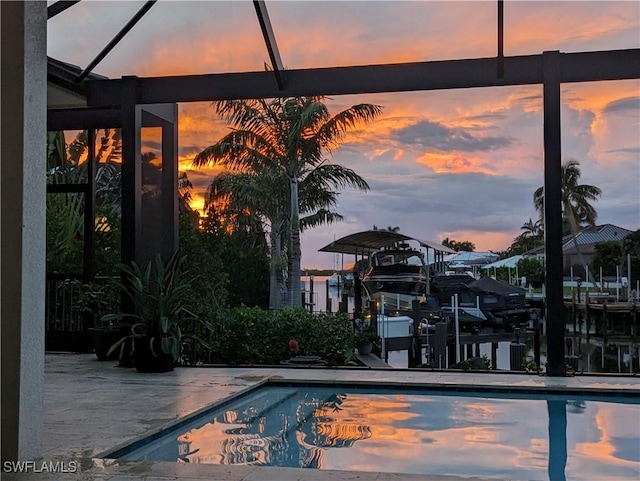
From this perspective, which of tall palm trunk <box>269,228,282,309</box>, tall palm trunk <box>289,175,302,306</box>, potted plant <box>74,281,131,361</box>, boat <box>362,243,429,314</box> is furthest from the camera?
tall palm trunk <box>269,228,282,309</box>

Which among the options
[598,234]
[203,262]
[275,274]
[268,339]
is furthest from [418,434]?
[598,234]

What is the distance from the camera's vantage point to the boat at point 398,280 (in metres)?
18.5

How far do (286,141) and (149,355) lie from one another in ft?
37.9

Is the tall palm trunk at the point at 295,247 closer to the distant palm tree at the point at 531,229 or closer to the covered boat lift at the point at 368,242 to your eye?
the covered boat lift at the point at 368,242

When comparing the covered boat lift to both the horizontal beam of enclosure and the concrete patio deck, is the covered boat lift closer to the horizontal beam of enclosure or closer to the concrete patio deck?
the concrete patio deck

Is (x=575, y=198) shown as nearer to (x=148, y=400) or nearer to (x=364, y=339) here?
(x=364, y=339)

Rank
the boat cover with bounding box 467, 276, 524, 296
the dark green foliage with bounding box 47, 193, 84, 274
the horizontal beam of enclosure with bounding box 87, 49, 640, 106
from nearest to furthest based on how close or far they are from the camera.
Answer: the horizontal beam of enclosure with bounding box 87, 49, 640, 106
the dark green foliage with bounding box 47, 193, 84, 274
the boat cover with bounding box 467, 276, 524, 296

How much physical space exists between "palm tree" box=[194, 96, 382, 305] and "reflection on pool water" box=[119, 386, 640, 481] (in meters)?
11.7

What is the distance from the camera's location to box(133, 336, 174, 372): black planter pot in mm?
7238

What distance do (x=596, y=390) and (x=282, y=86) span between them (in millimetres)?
4399

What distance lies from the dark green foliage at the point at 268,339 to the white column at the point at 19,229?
14.7 ft

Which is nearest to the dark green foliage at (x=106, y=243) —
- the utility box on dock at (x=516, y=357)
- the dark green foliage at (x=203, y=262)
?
the dark green foliage at (x=203, y=262)

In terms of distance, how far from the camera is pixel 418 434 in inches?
204

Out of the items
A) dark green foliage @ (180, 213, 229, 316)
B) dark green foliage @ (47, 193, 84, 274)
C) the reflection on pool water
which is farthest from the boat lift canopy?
the reflection on pool water
